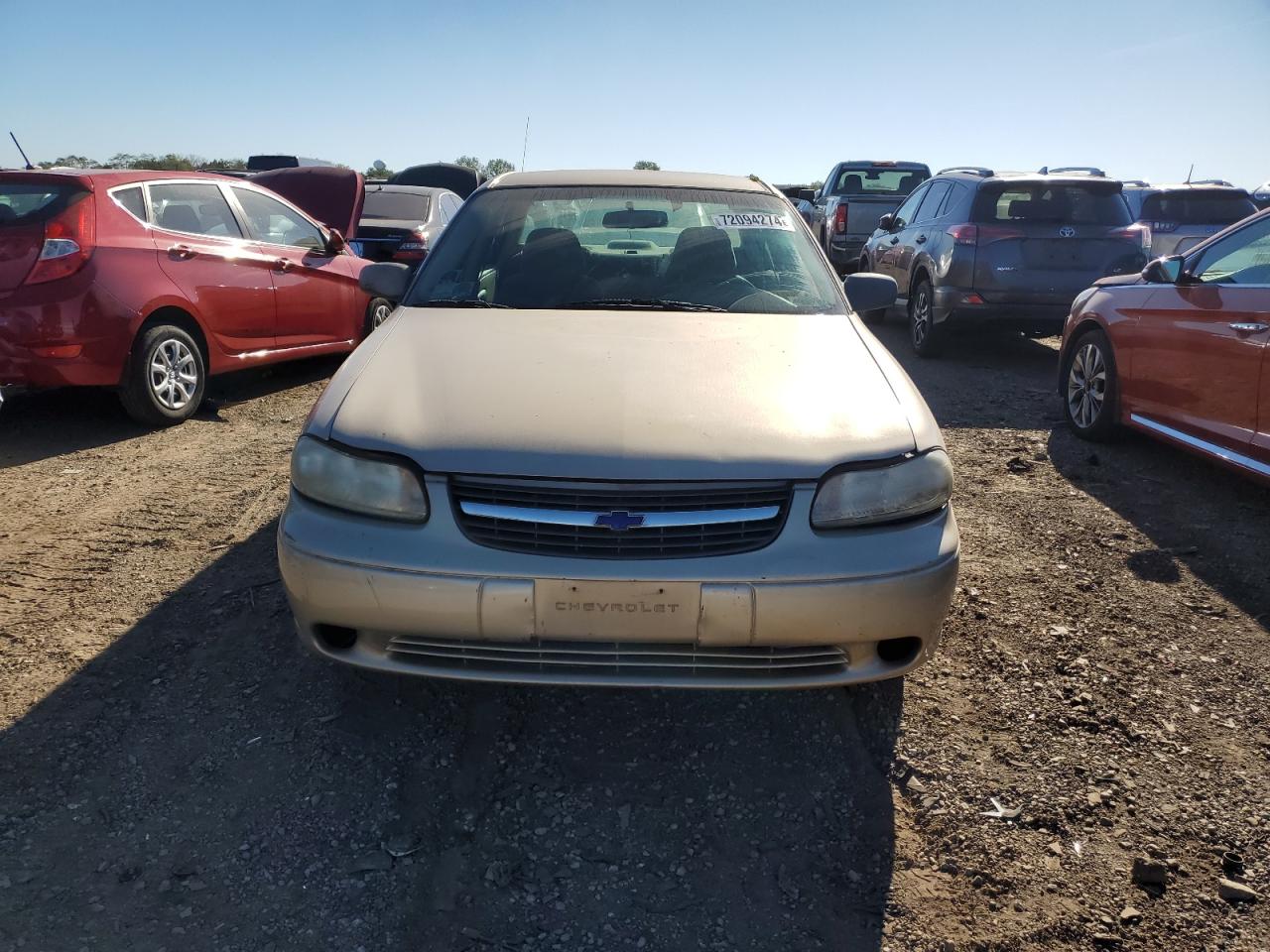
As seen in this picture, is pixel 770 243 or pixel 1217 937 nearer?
pixel 1217 937

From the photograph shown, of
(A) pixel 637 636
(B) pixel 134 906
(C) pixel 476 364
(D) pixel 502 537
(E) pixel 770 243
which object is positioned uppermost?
(E) pixel 770 243

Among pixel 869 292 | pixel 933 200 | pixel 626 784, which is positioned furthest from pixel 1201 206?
pixel 626 784

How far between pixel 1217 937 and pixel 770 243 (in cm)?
286

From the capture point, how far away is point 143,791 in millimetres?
2584

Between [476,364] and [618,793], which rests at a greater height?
[476,364]

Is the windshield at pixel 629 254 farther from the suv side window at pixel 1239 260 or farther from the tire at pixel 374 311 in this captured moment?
the tire at pixel 374 311

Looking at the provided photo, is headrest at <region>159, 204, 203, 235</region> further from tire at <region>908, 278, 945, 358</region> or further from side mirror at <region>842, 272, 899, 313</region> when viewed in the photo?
tire at <region>908, 278, 945, 358</region>

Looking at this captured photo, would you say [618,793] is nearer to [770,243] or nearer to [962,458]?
[770,243]

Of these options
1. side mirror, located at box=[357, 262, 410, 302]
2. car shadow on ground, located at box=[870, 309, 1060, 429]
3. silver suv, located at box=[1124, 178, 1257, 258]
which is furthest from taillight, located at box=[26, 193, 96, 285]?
silver suv, located at box=[1124, 178, 1257, 258]

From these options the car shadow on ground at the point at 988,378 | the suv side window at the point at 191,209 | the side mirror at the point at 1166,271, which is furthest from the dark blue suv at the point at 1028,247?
the suv side window at the point at 191,209

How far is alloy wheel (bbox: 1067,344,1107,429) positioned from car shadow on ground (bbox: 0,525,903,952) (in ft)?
12.5

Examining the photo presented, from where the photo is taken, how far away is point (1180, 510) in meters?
4.91

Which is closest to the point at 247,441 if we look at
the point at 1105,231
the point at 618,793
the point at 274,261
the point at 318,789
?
the point at 274,261

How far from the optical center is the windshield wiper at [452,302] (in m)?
3.72
